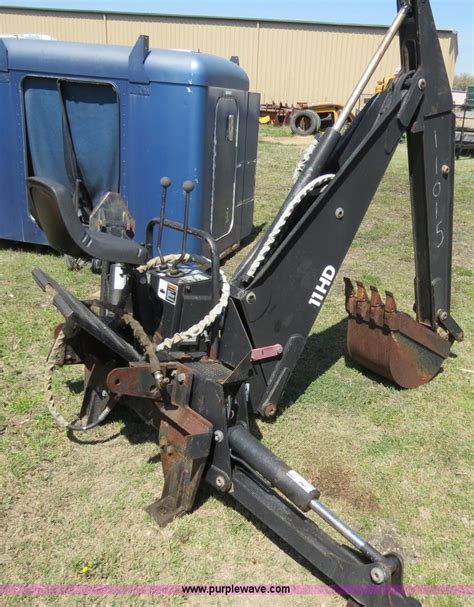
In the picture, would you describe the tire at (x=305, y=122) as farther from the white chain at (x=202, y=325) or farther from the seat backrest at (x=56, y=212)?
the seat backrest at (x=56, y=212)

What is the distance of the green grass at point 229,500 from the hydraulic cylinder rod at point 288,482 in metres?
0.37

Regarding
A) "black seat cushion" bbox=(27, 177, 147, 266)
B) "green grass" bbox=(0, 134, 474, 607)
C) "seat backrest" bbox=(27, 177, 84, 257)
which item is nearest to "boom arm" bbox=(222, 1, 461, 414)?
"green grass" bbox=(0, 134, 474, 607)

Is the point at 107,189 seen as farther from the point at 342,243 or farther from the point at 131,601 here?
the point at 131,601

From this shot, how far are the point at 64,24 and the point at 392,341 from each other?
2920 centimetres

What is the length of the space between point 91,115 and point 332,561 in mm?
4737

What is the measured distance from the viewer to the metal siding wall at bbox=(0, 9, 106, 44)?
27.5 m

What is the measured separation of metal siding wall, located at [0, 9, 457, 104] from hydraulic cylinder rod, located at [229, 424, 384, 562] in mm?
25635

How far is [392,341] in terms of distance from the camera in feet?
11.9

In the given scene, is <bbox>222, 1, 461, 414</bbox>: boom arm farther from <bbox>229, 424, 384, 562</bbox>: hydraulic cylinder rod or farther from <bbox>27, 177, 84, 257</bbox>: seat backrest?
<bbox>27, 177, 84, 257</bbox>: seat backrest

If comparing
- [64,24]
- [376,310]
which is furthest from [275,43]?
[376,310]

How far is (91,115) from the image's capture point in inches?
221

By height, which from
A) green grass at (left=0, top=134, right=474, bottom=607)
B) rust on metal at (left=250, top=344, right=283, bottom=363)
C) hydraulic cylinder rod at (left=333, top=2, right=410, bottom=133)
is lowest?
green grass at (left=0, top=134, right=474, bottom=607)

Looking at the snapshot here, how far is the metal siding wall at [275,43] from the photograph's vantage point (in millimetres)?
26141

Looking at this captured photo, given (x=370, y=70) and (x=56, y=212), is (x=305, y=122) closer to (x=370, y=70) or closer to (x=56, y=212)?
(x=370, y=70)
